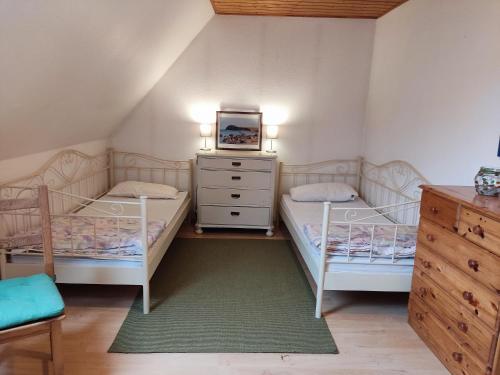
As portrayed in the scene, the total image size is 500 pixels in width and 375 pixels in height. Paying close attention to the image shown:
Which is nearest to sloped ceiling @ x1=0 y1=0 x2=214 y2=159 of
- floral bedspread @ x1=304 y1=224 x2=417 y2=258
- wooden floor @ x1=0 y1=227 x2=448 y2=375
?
wooden floor @ x1=0 y1=227 x2=448 y2=375

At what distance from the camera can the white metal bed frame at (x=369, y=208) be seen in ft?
8.30

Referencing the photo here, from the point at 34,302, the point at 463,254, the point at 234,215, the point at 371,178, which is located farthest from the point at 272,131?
the point at 34,302

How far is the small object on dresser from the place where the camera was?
6.52 feet

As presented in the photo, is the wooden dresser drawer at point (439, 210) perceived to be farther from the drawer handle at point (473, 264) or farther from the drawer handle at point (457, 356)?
the drawer handle at point (457, 356)

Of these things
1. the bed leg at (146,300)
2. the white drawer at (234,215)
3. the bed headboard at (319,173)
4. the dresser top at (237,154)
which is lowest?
the bed leg at (146,300)

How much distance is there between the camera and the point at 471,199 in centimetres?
195

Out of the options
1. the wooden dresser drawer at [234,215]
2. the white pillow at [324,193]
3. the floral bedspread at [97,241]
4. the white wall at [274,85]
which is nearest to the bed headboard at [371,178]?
the white wall at [274,85]

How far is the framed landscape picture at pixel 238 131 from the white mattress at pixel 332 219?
77 centimetres

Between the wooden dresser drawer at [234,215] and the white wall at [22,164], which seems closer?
the white wall at [22,164]

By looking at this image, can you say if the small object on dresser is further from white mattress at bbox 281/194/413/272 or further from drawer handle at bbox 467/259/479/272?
white mattress at bbox 281/194/413/272

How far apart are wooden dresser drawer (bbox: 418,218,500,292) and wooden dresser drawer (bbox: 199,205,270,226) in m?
2.03

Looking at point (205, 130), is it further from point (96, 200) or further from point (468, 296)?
point (468, 296)

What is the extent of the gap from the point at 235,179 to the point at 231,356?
7.36 ft

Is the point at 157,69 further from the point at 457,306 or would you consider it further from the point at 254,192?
the point at 457,306
